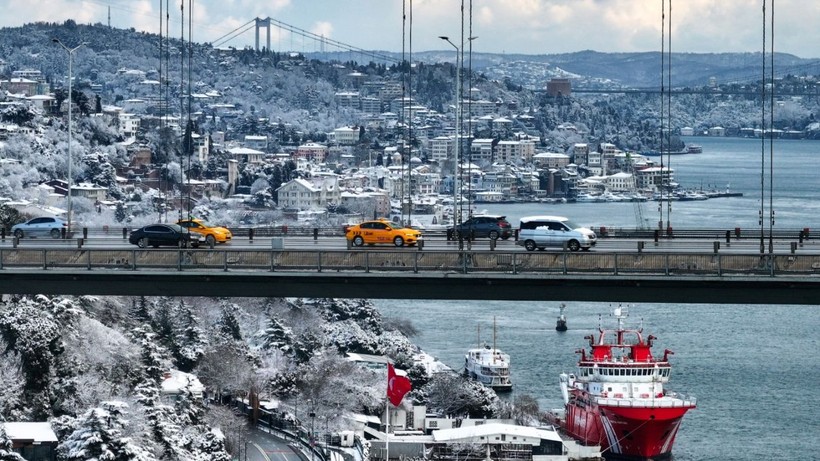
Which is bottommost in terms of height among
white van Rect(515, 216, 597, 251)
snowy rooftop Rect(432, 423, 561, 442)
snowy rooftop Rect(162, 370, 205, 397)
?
snowy rooftop Rect(432, 423, 561, 442)

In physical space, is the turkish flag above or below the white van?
below

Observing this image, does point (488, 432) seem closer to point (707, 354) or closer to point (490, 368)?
point (490, 368)

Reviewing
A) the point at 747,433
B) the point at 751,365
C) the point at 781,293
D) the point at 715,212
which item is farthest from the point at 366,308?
the point at 715,212

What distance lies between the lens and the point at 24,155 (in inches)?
6796

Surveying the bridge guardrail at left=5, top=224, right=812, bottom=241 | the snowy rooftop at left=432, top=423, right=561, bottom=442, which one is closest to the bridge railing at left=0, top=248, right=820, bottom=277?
the bridge guardrail at left=5, top=224, right=812, bottom=241

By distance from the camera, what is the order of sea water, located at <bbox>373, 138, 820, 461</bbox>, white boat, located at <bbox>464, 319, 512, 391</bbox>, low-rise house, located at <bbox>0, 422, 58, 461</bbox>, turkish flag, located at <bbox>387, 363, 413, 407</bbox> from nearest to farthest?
turkish flag, located at <bbox>387, 363, 413, 407</bbox> < low-rise house, located at <bbox>0, 422, 58, 461</bbox> < sea water, located at <bbox>373, 138, 820, 461</bbox> < white boat, located at <bbox>464, 319, 512, 391</bbox>

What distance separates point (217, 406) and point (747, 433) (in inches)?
717

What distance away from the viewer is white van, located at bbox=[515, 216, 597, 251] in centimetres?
4716

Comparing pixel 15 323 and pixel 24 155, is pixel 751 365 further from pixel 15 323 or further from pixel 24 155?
pixel 24 155

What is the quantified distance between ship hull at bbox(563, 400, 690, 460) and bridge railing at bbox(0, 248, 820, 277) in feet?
94.6

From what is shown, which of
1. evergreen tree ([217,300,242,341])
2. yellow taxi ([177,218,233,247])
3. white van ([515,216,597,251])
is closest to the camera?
white van ([515,216,597,251])

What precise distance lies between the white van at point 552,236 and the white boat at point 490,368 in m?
24.2

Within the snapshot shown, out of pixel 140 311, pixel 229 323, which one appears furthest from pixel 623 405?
pixel 140 311

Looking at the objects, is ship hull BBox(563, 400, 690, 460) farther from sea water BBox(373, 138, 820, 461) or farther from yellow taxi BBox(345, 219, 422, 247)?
yellow taxi BBox(345, 219, 422, 247)
